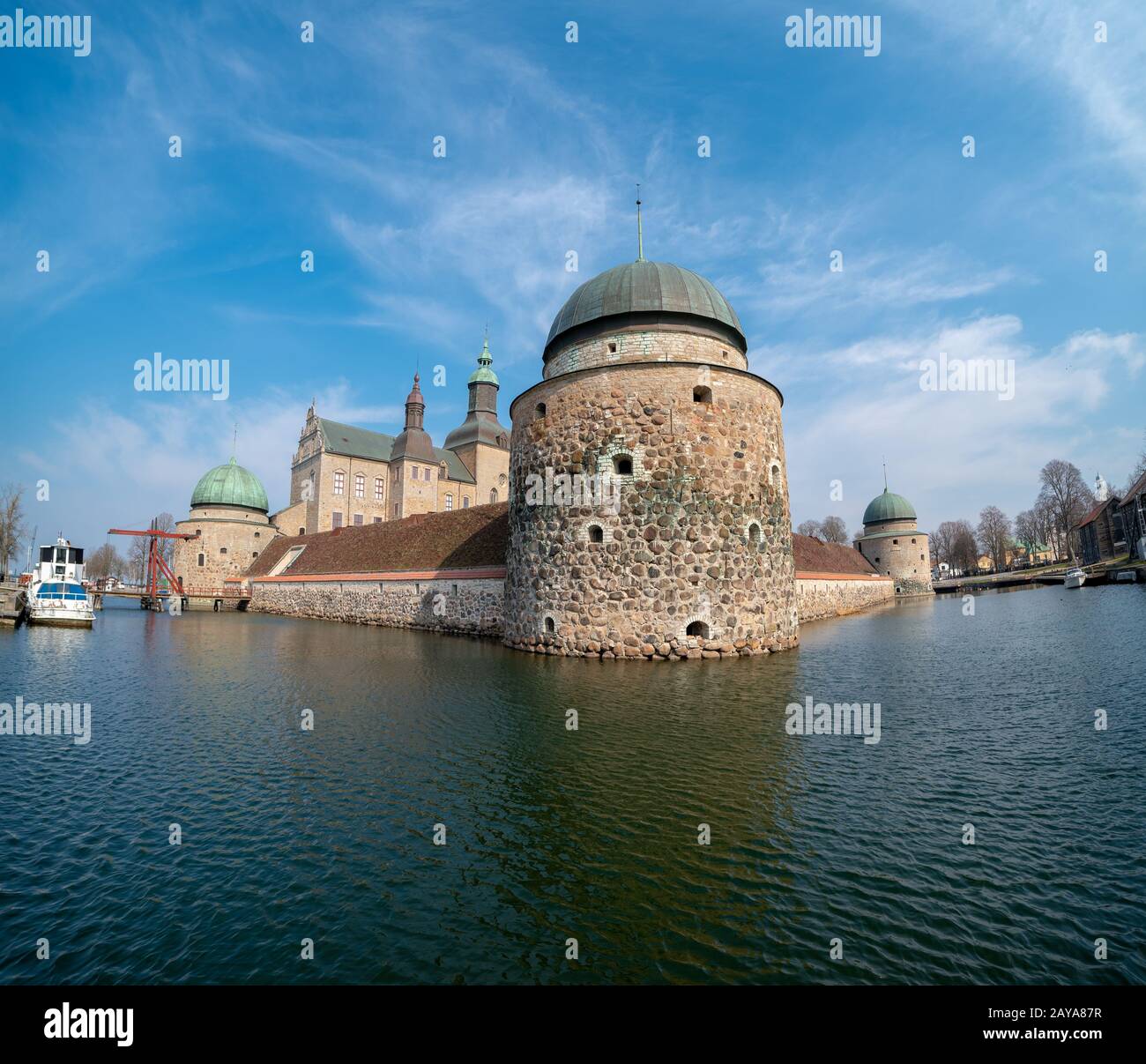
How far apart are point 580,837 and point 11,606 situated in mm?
32491

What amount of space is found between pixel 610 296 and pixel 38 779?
1726cm

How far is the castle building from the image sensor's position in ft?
160

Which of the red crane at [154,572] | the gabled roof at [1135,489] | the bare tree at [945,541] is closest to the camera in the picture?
the red crane at [154,572]

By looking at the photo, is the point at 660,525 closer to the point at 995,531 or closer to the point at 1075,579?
the point at 1075,579

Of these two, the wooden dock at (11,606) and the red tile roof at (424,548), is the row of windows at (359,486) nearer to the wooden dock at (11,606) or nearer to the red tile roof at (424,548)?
the red tile roof at (424,548)

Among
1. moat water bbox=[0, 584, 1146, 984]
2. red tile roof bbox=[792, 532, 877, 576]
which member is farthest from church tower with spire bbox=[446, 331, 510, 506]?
moat water bbox=[0, 584, 1146, 984]

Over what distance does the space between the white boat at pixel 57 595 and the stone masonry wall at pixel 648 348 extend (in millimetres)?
24479

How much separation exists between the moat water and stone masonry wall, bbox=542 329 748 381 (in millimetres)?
10614

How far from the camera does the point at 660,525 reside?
1554 cm

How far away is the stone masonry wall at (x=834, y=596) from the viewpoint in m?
31.2

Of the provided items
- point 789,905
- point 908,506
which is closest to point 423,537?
point 789,905

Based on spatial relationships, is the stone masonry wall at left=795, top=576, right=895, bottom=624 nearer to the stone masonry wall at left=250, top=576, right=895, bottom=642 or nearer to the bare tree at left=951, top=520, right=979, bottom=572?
the stone masonry wall at left=250, top=576, right=895, bottom=642

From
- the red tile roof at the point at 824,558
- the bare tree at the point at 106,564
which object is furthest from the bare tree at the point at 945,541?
the bare tree at the point at 106,564
